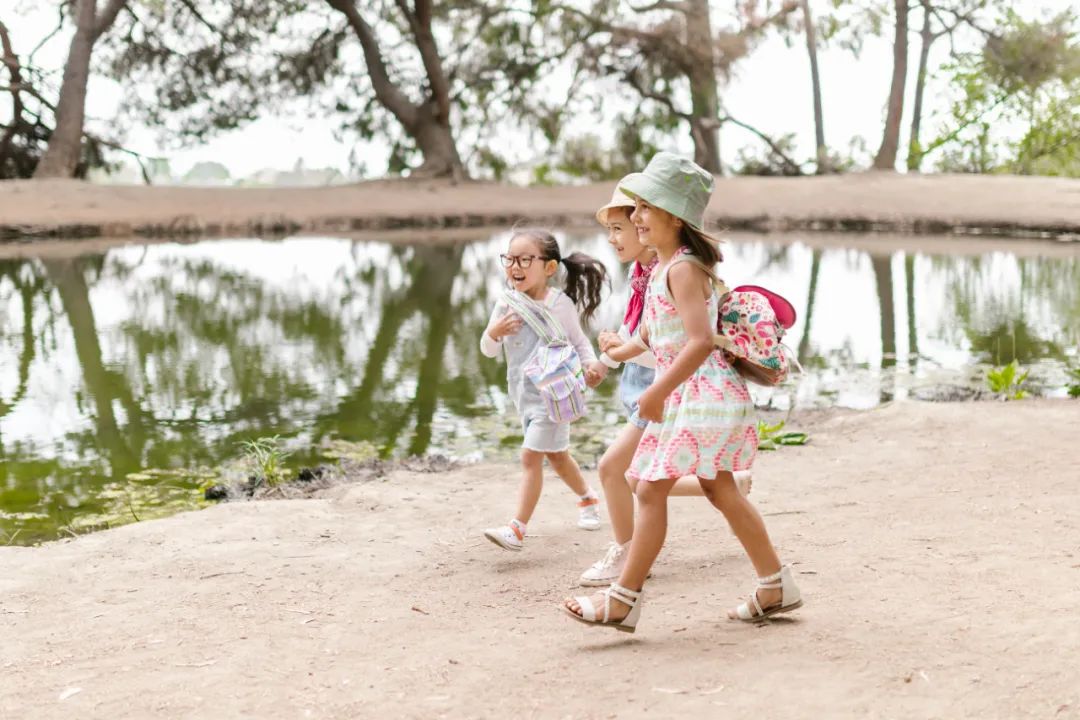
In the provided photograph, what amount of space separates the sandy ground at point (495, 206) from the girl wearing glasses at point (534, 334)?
15.5 meters

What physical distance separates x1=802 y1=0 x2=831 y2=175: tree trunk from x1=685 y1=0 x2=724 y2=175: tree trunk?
200cm

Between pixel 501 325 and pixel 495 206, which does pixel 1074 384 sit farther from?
pixel 495 206

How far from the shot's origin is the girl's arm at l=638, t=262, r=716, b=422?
302 centimetres

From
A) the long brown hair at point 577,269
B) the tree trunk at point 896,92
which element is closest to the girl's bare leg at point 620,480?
the long brown hair at point 577,269

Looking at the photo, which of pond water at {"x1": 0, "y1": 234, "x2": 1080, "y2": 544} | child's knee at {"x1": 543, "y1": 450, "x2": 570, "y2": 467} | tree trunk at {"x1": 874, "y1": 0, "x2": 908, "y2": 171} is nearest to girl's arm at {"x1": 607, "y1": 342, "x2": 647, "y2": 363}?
child's knee at {"x1": 543, "y1": 450, "x2": 570, "y2": 467}

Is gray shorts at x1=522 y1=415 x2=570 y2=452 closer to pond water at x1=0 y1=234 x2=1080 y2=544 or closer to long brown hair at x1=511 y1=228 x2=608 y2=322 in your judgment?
long brown hair at x1=511 y1=228 x2=608 y2=322

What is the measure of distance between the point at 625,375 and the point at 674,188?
38.9 inches

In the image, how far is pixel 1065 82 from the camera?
2389 cm

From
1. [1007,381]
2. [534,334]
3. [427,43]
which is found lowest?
Result: [1007,381]

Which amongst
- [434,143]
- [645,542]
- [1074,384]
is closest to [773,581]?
[645,542]

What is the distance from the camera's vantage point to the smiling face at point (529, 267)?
403 centimetres

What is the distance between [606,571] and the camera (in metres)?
3.68

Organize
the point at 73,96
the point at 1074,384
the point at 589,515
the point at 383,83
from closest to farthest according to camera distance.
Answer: the point at 589,515 → the point at 1074,384 → the point at 73,96 → the point at 383,83

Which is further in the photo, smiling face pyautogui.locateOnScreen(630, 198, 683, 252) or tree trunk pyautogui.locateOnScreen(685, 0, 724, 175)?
tree trunk pyautogui.locateOnScreen(685, 0, 724, 175)
